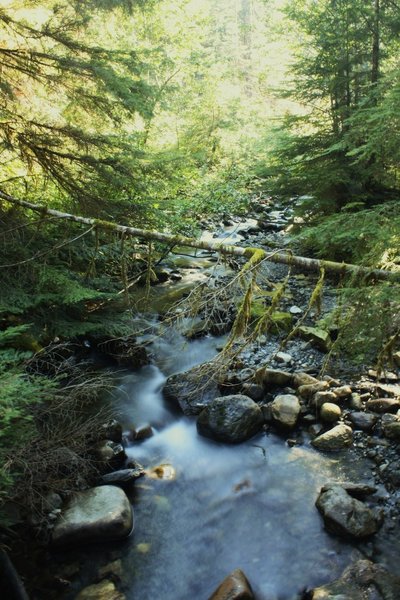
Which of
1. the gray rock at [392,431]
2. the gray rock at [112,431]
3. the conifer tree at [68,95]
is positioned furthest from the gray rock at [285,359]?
the conifer tree at [68,95]

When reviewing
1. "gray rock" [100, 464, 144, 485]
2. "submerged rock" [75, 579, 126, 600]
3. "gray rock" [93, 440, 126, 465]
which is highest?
"gray rock" [93, 440, 126, 465]

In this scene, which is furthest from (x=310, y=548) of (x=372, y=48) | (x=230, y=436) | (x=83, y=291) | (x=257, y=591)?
(x=372, y=48)

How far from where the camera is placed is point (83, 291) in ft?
18.6

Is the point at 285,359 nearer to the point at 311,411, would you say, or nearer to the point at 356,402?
the point at 311,411

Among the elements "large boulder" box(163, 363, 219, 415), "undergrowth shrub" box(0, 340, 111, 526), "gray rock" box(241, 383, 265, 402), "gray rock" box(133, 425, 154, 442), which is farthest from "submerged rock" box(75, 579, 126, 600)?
"gray rock" box(241, 383, 265, 402)

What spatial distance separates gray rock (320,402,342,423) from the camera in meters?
5.87

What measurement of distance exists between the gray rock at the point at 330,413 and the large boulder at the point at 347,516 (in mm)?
1359

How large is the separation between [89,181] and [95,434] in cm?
453

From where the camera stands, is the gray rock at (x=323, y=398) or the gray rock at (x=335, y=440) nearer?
the gray rock at (x=335, y=440)

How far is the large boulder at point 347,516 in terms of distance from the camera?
4.26 meters

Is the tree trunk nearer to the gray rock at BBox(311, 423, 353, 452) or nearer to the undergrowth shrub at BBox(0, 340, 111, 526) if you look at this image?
the gray rock at BBox(311, 423, 353, 452)

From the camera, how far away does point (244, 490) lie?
5.24 meters

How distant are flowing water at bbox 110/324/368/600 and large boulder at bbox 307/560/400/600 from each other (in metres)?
0.34

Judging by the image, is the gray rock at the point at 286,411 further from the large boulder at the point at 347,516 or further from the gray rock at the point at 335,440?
the large boulder at the point at 347,516
